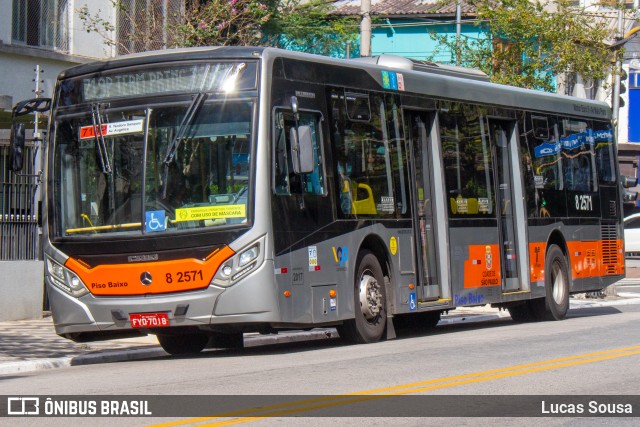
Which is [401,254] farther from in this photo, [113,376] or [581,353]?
[113,376]

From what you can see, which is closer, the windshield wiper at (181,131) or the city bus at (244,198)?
the city bus at (244,198)

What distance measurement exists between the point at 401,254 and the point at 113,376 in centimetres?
498

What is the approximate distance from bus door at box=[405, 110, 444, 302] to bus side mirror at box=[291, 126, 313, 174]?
9.88ft

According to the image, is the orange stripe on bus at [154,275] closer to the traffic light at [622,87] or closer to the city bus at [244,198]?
the city bus at [244,198]

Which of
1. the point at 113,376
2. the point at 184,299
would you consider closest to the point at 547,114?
the point at 184,299

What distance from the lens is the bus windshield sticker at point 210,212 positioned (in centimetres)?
1320

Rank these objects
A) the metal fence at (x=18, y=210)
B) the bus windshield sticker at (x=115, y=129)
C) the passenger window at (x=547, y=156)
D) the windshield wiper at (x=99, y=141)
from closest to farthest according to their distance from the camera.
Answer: the bus windshield sticker at (x=115, y=129) → the windshield wiper at (x=99, y=141) → the metal fence at (x=18, y=210) → the passenger window at (x=547, y=156)

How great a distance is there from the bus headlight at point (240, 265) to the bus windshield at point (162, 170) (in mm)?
329

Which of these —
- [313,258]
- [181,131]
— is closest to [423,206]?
[313,258]

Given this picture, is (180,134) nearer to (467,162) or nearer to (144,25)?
(467,162)

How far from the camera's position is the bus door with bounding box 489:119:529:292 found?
18500 mm

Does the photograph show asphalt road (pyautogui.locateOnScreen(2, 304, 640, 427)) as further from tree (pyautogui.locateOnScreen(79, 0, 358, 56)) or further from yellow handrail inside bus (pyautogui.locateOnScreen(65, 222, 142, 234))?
tree (pyautogui.locateOnScreen(79, 0, 358, 56))

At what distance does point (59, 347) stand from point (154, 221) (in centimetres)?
330

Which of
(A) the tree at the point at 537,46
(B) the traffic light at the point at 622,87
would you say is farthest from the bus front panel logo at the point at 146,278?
(B) the traffic light at the point at 622,87
